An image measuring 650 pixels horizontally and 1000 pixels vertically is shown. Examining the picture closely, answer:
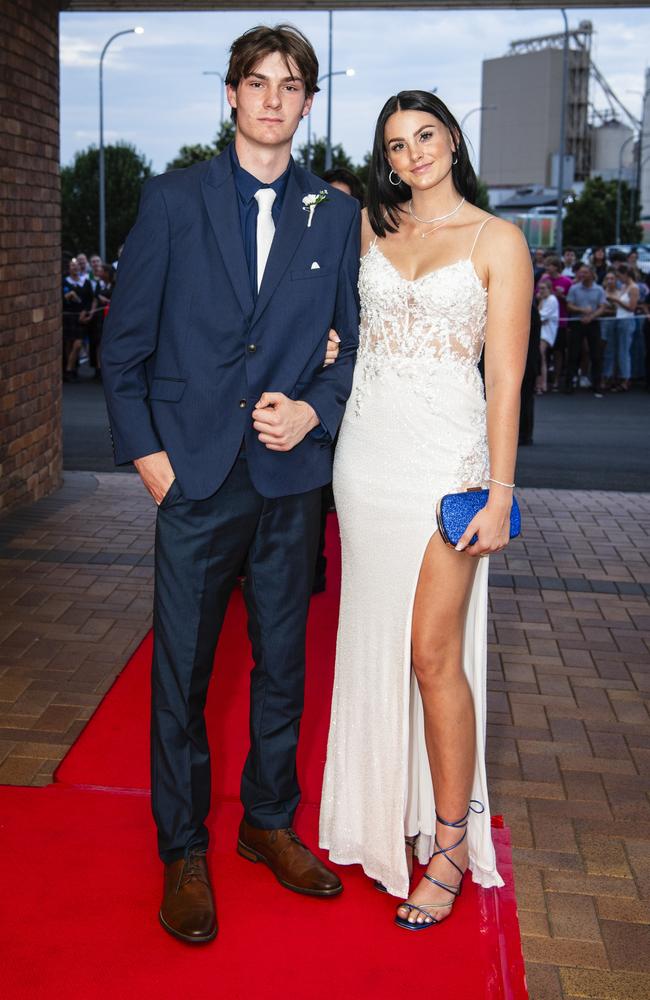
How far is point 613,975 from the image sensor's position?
291cm

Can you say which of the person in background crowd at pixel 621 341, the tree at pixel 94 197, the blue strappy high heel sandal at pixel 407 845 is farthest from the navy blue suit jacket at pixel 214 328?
the tree at pixel 94 197

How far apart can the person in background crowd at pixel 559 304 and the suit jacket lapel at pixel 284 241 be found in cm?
1471

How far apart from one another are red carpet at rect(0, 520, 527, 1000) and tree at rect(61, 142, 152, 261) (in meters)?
54.4

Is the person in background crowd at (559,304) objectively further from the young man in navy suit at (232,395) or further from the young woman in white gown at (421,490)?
the young man in navy suit at (232,395)

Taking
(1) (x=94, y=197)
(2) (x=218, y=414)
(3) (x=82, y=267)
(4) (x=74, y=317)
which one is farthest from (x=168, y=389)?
(1) (x=94, y=197)

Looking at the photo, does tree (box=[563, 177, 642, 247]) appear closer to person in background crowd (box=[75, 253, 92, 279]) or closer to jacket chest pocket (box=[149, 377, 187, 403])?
person in background crowd (box=[75, 253, 92, 279])

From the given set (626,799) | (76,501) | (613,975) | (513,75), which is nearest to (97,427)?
(76,501)

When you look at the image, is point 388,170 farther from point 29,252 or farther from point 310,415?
point 29,252

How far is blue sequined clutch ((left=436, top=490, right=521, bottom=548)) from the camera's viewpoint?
115 inches

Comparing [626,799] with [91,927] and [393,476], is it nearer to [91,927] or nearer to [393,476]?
[393,476]

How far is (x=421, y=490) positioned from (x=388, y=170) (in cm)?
86

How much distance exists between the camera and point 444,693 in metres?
3.11

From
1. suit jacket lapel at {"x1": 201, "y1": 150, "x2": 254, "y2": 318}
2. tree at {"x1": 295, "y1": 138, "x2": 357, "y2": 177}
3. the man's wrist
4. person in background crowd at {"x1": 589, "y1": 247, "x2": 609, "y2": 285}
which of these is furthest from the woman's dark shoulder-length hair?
tree at {"x1": 295, "y1": 138, "x2": 357, "y2": 177}

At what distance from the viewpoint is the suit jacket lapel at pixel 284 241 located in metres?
2.86
